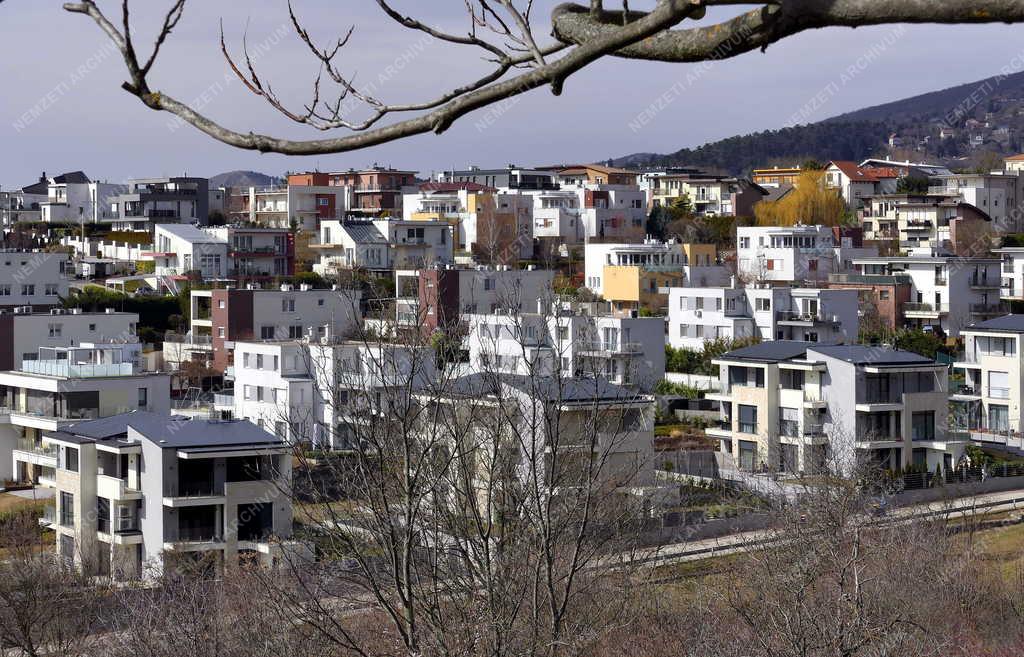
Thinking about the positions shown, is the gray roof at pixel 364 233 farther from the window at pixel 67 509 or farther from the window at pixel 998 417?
the window at pixel 67 509

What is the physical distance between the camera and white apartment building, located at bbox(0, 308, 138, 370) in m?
29.8

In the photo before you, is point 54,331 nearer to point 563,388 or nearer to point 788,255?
point 563,388

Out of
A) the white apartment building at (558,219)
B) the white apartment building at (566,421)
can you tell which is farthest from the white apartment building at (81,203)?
the white apartment building at (566,421)

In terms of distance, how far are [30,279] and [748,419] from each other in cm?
1895

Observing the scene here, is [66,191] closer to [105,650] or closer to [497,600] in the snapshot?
A: [105,650]

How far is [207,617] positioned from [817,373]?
45.0 ft

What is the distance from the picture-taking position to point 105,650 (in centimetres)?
1334

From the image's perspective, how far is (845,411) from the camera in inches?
941

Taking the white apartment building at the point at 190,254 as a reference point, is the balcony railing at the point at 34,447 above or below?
below

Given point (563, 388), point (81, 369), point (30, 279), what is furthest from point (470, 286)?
point (563, 388)

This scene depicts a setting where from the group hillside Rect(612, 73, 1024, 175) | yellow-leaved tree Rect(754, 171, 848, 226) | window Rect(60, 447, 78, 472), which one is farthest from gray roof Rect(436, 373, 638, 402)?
hillside Rect(612, 73, 1024, 175)

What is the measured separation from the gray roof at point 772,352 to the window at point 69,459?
37.1ft

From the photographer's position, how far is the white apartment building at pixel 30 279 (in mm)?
35375

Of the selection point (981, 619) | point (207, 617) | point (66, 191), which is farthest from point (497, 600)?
point (66, 191)
